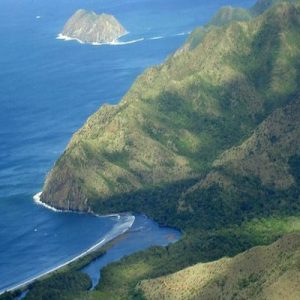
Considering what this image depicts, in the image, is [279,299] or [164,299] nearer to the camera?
[279,299]

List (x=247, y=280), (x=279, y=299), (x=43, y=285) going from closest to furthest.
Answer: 1. (x=279, y=299)
2. (x=247, y=280)
3. (x=43, y=285)

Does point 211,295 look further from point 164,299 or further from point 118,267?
point 118,267

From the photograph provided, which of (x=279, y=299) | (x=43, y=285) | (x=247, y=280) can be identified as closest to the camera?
(x=279, y=299)

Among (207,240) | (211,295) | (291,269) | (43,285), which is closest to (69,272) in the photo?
(43,285)

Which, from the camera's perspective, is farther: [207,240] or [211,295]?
[207,240]

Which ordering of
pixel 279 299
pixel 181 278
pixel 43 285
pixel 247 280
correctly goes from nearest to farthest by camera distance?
pixel 279 299 → pixel 247 280 → pixel 181 278 → pixel 43 285

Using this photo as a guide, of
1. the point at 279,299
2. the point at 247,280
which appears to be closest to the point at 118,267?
the point at 247,280

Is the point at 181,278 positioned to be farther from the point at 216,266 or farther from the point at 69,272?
the point at 69,272
